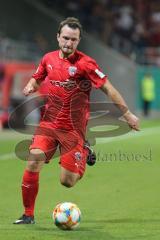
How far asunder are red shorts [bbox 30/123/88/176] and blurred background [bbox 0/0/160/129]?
57.4 feet

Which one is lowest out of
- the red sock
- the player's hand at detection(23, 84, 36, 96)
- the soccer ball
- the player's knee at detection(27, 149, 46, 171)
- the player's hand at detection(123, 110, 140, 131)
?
the soccer ball

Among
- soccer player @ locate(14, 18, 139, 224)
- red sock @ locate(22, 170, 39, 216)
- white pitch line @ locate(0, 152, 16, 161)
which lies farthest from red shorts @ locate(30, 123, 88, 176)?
white pitch line @ locate(0, 152, 16, 161)

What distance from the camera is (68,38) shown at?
30.7 feet

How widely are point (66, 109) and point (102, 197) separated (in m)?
2.85

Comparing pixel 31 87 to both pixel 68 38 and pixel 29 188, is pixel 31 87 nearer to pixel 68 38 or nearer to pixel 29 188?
pixel 68 38

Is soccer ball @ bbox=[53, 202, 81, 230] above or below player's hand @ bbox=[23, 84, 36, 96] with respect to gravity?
below

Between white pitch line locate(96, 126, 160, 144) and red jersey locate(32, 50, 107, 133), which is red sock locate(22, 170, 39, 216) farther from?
white pitch line locate(96, 126, 160, 144)

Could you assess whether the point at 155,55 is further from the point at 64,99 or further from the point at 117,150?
the point at 64,99

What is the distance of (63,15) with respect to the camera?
1358 inches

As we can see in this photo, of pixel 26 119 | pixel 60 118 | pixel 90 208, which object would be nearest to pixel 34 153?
pixel 60 118

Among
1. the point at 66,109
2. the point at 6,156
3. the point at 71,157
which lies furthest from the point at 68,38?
the point at 6,156

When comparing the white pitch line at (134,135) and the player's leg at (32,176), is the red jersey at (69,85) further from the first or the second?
the white pitch line at (134,135)

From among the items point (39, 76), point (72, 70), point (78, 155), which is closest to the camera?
point (72, 70)

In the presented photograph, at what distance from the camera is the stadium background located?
32.9ft
